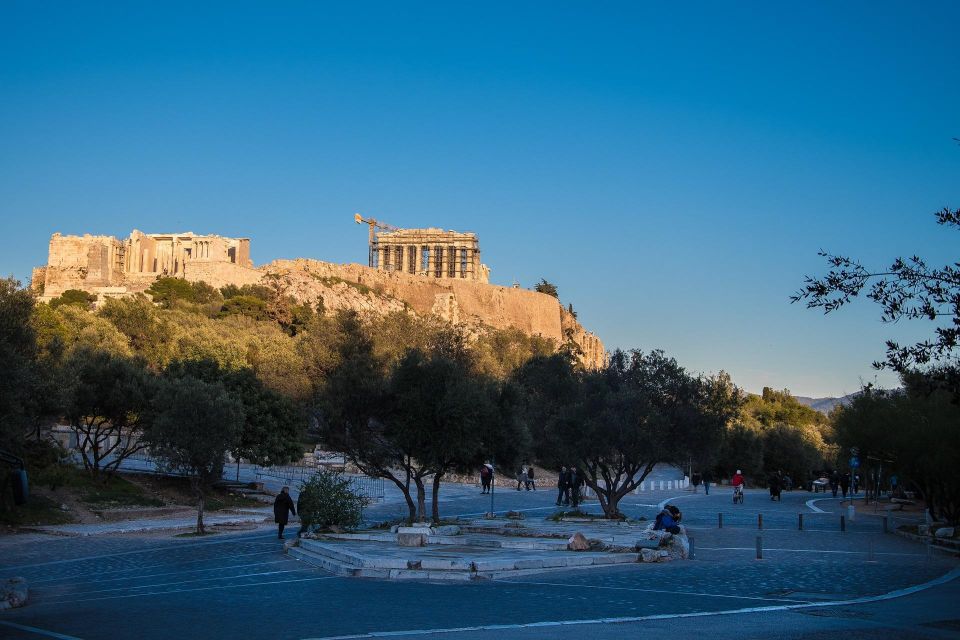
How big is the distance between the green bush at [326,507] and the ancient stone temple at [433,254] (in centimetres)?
13177

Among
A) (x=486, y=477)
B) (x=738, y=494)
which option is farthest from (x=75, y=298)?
(x=738, y=494)

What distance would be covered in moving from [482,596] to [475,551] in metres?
4.91

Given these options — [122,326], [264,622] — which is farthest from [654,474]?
[264,622]

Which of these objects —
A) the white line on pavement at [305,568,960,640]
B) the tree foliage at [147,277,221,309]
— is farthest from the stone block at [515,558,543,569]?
the tree foliage at [147,277,221,309]

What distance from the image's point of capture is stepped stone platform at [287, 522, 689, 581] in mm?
15484

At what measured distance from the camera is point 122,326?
65.5 meters

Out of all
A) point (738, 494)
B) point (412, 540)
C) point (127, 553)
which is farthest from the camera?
point (738, 494)

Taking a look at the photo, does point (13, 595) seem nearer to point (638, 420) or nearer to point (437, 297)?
point (638, 420)

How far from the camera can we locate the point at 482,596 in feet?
43.3

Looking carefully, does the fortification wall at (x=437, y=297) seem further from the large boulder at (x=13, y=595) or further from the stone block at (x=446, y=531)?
the large boulder at (x=13, y=595)

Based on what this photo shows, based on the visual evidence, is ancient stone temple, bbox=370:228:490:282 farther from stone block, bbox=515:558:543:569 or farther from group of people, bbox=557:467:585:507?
stone block, bbox=515:558:543:569

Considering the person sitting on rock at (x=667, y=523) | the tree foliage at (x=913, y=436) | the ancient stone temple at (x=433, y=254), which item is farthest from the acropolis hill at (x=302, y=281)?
the person sitting on rock at (x=667, y=523)

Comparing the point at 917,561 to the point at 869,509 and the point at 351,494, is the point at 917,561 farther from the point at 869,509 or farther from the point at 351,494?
the point at 869,509

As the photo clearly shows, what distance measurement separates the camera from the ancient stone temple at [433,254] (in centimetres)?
15538
